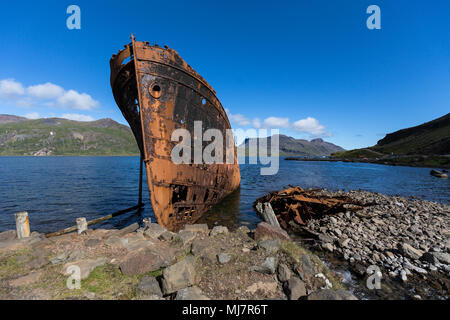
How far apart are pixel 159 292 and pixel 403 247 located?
889 cm

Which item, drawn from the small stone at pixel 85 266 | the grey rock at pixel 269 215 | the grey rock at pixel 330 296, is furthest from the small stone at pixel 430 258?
the small stone at pixel 85 266

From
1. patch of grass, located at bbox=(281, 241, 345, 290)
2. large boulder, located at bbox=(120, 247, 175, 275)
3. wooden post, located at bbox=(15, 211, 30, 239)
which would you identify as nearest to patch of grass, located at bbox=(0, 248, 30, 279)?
wooden post, located at bbox=(15, 211, 30, 239)

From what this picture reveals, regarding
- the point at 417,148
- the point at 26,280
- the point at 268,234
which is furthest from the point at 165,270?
Answer: the point at 417,148

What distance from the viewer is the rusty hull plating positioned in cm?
815

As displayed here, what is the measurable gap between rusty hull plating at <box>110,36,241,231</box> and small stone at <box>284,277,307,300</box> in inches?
232

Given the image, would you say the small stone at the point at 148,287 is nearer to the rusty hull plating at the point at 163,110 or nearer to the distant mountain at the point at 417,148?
the rusty hull plating at the point at 163,110

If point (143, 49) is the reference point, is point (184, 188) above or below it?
below

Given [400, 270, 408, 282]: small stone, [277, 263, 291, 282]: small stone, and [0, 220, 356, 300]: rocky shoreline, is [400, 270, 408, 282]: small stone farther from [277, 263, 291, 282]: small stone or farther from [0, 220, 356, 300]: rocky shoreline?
[277, 263, 291, 282]: small stone

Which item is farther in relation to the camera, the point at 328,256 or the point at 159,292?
the point at 328,256

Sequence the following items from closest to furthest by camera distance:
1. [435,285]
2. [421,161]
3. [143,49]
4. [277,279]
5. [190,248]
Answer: [277,279], [435,285], [190,248], [143,49], [421,161]

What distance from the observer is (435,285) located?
5.51 meters

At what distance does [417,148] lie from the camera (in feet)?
314
